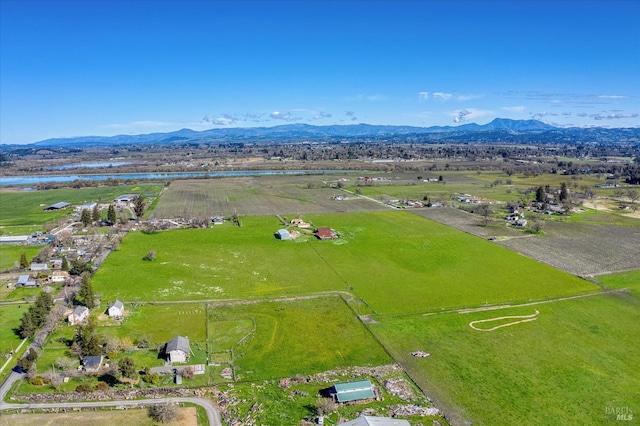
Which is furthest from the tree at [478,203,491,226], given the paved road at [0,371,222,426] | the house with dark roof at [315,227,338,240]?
the paved road at [0,371,222,426]

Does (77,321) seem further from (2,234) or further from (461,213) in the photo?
(461,213)

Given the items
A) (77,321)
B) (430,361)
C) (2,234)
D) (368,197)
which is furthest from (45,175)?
(430,361)

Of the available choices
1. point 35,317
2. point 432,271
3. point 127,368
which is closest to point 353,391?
point 127,368

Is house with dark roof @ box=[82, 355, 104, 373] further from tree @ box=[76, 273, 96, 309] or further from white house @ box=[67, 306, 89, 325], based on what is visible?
tree @ box=[76, 273, 96, 309]

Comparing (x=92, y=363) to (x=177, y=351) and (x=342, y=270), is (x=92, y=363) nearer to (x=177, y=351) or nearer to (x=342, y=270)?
(x=177, y=351)

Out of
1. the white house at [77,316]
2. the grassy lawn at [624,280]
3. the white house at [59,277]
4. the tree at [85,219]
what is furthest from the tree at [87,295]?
the grassy lawn at [624,280]

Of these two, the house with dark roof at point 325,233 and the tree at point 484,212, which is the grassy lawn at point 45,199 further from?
the tree at point 484,212
